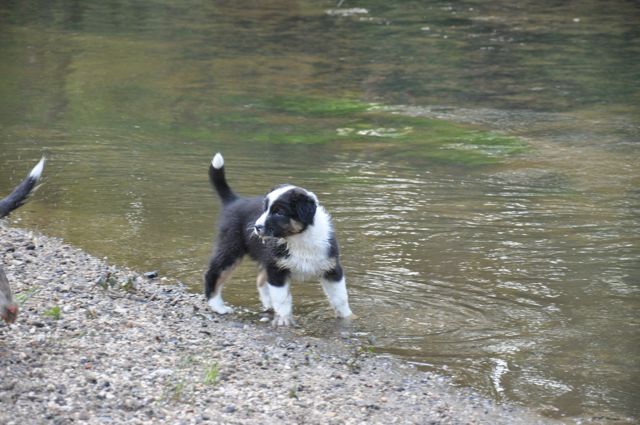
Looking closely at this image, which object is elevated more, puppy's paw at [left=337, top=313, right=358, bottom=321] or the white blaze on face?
the white blaze on face

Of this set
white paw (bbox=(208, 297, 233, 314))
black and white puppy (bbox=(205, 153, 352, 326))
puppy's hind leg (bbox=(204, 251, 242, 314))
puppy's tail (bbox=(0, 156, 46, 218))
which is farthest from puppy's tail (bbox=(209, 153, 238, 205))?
puppy's tail (bbox=(0, 156, 46, 218))

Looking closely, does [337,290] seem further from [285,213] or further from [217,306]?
[217,306]

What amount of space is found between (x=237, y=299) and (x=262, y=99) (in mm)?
8507

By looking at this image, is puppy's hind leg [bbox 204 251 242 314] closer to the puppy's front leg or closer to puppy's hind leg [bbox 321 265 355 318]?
the puppy's front leg

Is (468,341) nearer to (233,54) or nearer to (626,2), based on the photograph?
(233,54)

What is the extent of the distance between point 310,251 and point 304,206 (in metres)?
0.32

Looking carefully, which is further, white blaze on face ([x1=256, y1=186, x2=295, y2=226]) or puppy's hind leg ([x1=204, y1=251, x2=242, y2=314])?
puppy's hind leg ([x1=204, y1=251, x2=242, y2=314])

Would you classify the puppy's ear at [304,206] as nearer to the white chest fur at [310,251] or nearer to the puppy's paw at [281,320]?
the white chest fur at [310,251]

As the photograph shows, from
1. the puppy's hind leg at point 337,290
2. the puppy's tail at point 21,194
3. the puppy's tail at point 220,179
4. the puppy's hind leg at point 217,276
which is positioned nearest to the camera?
the puppy's tail at point 21,194

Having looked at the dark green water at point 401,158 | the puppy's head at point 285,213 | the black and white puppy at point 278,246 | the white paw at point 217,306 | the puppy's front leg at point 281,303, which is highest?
the puppy's head at point 285,213

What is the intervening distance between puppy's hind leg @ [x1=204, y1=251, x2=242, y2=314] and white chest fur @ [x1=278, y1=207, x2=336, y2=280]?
52cm

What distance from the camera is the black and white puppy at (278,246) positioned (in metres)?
7.07

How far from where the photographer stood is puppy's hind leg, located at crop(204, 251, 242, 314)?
25.0ft

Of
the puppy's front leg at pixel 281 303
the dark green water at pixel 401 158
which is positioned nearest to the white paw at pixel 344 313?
the dark green water at pixel 401 158
